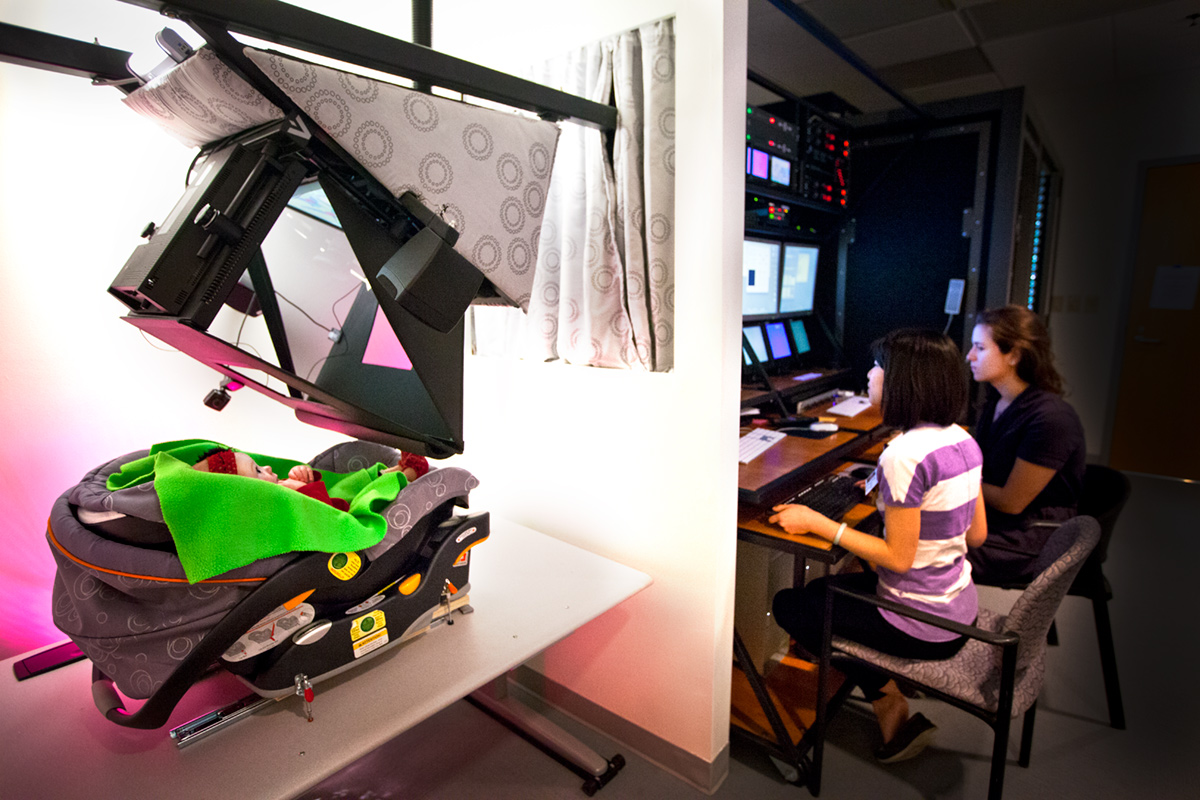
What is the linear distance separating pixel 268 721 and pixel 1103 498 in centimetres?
229

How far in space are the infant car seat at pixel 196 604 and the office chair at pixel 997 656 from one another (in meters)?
1.05

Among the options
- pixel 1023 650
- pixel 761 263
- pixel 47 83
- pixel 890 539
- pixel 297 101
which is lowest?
pixel 1023 650

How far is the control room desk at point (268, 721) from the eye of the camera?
890 millimetres

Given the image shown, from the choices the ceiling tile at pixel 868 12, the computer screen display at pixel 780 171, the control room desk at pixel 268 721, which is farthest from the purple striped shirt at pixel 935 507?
the ceiling tile at pixel 868 12

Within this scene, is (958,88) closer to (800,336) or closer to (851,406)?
(800,336)

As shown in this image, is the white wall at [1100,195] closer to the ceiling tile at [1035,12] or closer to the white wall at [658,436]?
the ceiling tile at [1035,12]

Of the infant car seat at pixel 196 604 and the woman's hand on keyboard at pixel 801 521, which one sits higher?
the infant car seat at pixel 196 604

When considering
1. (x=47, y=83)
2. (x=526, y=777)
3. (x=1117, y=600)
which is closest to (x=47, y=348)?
(x=47, y=83)

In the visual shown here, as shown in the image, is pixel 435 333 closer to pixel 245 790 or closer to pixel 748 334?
pixel 245 790

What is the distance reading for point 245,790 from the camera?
870 millimetres

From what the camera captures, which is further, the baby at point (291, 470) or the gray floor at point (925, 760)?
the gray floor at point (925, 760)

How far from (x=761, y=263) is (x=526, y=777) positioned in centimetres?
201

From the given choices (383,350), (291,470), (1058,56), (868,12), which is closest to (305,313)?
(383,350)

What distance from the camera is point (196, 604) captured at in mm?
911
